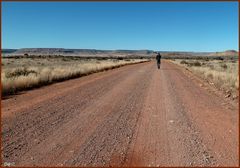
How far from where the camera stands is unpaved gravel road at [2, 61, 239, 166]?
5.23 metres

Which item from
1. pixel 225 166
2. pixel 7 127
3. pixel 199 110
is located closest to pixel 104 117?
pixel 7 127

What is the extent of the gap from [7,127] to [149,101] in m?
5.27

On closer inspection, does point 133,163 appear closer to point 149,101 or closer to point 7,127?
point 7,127

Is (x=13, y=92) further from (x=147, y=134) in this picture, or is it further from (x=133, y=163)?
(x=133, y=163)

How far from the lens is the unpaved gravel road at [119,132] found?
5234 millimetres

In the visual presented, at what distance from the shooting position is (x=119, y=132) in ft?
22.5

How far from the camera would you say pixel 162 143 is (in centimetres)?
608

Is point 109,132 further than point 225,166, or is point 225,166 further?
point 109,132

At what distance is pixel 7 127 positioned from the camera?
7.19m

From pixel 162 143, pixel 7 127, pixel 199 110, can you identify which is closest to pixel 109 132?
pixel 162 143

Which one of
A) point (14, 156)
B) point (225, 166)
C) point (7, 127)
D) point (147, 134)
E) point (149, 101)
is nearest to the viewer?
point (225, 166)

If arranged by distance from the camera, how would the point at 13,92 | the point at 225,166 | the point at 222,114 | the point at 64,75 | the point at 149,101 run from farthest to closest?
the point at 64,75, the point at 13,92, the point at 149,101, the point at 222,114, the point at 225,166

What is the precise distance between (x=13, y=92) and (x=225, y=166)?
10645 mm

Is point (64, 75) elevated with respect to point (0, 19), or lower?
lower
